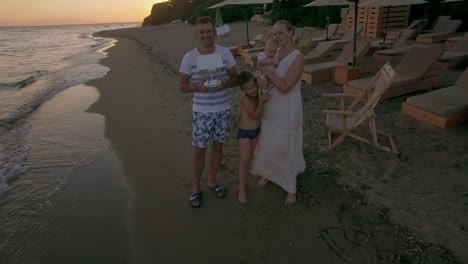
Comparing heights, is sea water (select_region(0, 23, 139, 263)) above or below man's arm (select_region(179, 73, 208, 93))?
below

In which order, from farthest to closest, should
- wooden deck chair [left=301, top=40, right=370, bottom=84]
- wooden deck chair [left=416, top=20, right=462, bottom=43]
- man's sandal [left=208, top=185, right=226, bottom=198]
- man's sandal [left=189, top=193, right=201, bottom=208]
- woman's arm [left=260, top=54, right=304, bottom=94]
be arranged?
1. wooden deck chair [left=416, top=20, right=462, bottom=43]
2. wooden deck chair [left=301, top=40, right=370, bottom=84]
3. man's sandal [left=208, top=185, right=226, bottom=198]
4. man's sandal [left=189, top=193, right=201, bottom=208]
5. woman's arm [left=260, top=54, right=304, bottom=94]

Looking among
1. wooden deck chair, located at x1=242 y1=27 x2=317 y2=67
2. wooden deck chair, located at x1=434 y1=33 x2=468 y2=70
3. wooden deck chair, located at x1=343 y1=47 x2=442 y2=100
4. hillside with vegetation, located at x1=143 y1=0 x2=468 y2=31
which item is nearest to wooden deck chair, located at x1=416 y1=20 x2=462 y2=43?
A: hillside with vegetation, located at x1=143 y1=0 x2=468 y2=31

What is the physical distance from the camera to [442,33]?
35.8ft

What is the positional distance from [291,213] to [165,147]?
2.57 meters

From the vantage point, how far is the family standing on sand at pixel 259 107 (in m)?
2.63

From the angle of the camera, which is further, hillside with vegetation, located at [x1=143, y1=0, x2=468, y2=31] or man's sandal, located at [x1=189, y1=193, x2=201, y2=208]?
hillside with vegetation, located at [x1=143, y1=0, x2=468, y2=31]

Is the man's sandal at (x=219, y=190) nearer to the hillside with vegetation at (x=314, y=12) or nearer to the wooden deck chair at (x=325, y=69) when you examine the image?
the wooden deck chair at (x=325, y=69)

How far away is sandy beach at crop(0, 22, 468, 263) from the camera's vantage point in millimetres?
2629

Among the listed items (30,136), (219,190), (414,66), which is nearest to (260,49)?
(414,66)


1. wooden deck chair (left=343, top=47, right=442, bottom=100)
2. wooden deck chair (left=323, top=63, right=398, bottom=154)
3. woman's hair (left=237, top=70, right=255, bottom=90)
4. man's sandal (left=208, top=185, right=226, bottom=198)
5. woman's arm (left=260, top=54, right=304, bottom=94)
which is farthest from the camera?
wooden deck chair (left=343, top=47, right=442, bottom=100)

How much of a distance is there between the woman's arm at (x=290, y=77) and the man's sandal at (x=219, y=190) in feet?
4.73

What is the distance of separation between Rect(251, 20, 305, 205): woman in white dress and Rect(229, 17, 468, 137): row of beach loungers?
1669 millimetres

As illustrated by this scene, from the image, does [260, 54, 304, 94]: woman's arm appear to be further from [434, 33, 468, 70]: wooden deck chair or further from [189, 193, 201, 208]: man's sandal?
[434, 33, 468, 70]: wooden deck chair

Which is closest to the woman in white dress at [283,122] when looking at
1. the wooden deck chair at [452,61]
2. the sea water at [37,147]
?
the sea water at [37,147]
